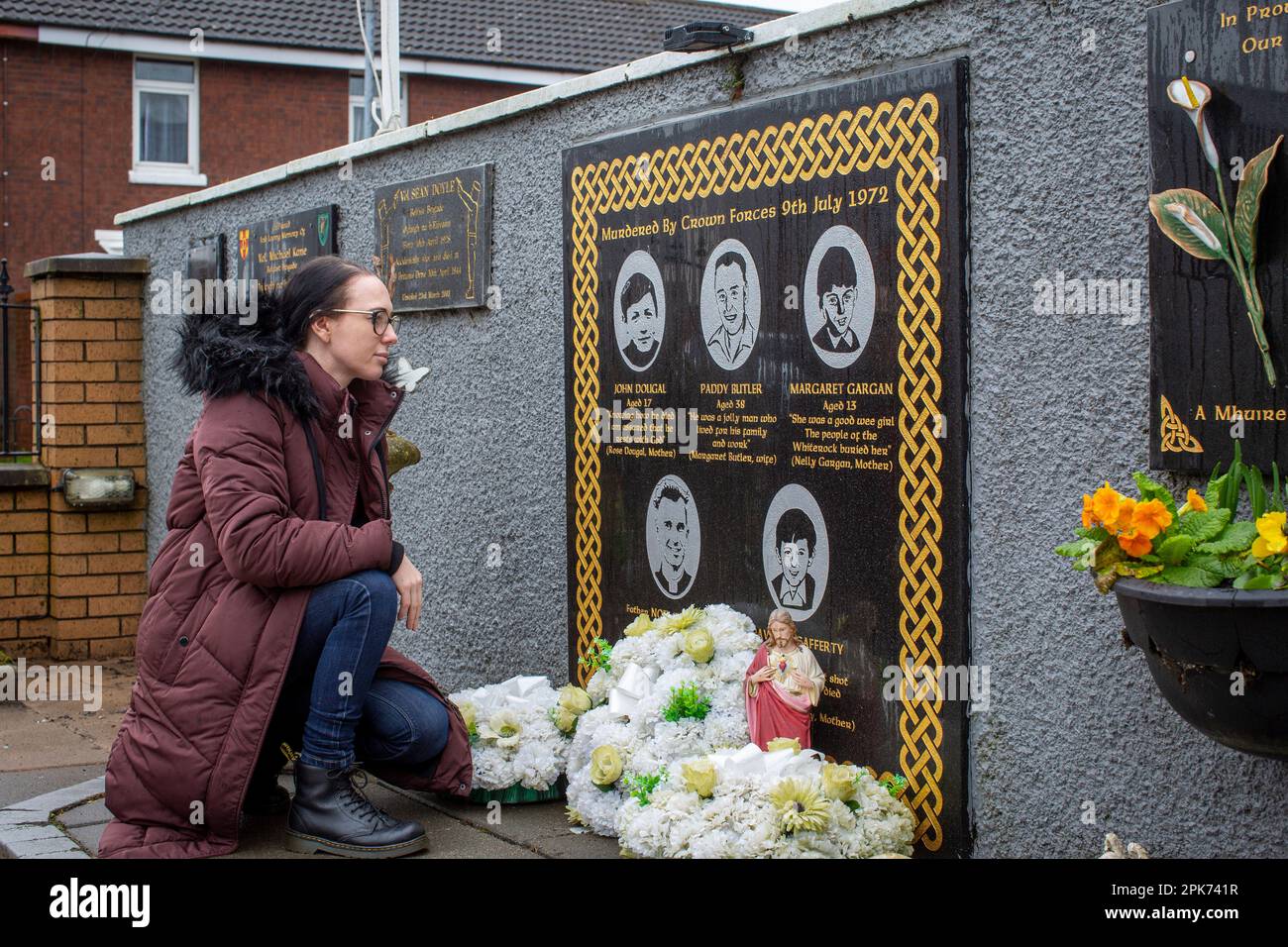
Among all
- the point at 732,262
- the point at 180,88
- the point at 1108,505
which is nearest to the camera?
the point at 1108,505

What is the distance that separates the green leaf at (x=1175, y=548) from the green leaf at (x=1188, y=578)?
13mm

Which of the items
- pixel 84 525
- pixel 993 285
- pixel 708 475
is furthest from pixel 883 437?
pixel 84 525

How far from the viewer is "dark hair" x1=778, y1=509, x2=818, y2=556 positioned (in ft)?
13.0

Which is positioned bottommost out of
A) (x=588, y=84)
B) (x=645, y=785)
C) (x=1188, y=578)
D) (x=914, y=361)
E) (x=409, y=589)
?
(x=645, y=785)

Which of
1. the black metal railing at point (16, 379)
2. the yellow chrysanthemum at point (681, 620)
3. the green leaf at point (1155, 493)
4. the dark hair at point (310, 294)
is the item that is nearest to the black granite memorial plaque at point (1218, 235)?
the green leaf at point (1155, 493)

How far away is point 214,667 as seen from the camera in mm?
3738

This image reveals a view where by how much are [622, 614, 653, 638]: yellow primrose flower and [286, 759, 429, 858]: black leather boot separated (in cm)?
87

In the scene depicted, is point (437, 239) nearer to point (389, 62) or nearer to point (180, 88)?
point (389, 62)

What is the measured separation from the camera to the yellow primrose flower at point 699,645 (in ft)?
13.3

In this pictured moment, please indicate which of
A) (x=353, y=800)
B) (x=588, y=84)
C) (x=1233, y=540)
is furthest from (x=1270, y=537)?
(x=588, y=84)

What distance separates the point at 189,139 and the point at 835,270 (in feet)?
66.3

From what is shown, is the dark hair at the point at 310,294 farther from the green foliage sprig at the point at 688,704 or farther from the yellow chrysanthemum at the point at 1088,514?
the yellow chrysanthemum at the point at 1088,514

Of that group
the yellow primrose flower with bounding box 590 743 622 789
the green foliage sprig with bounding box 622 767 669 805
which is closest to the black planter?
the green foliage sprig with bounding box 622 767 669 805

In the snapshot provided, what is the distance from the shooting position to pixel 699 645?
4.05 meters
